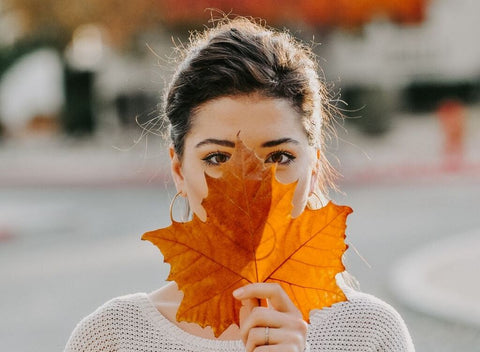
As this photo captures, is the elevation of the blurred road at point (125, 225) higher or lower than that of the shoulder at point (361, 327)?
higher

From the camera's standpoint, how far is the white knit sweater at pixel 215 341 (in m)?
2.23

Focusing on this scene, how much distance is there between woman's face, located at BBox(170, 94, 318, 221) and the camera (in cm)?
206

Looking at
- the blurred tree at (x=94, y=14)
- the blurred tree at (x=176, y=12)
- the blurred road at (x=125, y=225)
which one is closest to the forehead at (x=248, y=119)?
the blurred road at (x=125, y=225)

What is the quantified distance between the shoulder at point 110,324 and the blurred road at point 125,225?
0.88 m

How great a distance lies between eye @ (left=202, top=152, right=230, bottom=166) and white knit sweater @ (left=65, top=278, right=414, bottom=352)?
0.45 metres

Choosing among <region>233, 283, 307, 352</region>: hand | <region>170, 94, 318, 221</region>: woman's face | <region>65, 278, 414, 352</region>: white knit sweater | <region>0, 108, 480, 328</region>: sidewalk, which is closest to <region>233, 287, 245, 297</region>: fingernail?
<region>233, 283, 307, 352</region>: hand

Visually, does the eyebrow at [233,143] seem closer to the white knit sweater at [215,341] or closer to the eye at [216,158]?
the eye at [216,158]

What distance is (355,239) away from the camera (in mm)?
10289

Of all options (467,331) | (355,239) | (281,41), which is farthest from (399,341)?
(355,239)

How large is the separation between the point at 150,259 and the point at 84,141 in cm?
1728

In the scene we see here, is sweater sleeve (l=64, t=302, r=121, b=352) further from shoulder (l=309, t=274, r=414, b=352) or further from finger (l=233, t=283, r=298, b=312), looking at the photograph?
finger (l=233, t=283, r=298, b=312)

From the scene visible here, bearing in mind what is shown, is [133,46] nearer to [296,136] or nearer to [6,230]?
[6,230]

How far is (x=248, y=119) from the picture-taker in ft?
6.84

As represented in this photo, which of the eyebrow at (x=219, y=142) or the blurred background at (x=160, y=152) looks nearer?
the eyebrow at (x=219, y=142)
